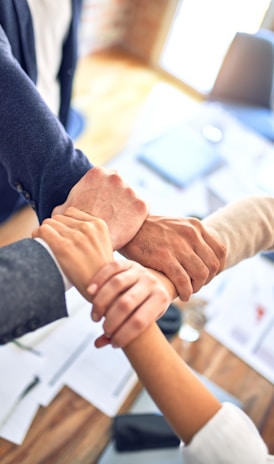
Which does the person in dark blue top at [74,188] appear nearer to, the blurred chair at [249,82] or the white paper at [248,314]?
the white paper at [248,314]

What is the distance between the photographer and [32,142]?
0.68 metres

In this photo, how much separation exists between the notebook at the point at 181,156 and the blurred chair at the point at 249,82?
1.90 ft

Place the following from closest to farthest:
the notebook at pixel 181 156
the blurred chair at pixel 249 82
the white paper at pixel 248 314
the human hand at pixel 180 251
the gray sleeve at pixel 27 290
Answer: the gray sleeve at pixel 27 290
the human hand at pixel 180 251
the white paper at pixel 248 314
the notebook at pixel 181 156
the blurred chair at pixel 249 82

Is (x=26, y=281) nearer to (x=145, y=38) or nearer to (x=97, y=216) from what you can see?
(x=97, y=216)

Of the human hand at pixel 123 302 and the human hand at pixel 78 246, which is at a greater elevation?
the human hand at pixel 78 246

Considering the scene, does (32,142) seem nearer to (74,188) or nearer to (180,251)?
(74,188)

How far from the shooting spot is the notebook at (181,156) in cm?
131

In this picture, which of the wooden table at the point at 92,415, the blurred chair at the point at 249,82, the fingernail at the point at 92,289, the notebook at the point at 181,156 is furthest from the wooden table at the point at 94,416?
the blurred chair at the point at 249,82

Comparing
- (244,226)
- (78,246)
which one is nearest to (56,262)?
(78,246)

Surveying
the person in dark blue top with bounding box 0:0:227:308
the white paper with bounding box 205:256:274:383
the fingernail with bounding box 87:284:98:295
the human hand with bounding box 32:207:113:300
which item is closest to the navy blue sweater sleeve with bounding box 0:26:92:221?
the person in dark blue top with bounding box 0:0:227:308

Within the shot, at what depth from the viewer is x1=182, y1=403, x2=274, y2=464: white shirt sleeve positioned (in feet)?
1.52

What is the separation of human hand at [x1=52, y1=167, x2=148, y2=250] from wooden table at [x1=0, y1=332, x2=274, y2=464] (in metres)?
0.38

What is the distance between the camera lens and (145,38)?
3324 mm

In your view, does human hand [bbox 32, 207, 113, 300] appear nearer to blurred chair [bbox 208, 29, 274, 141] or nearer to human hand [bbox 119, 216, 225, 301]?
human hand [bbox 119, 216, 225, 301]
